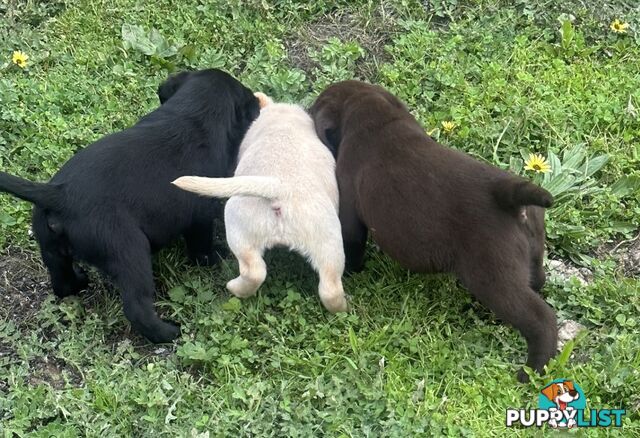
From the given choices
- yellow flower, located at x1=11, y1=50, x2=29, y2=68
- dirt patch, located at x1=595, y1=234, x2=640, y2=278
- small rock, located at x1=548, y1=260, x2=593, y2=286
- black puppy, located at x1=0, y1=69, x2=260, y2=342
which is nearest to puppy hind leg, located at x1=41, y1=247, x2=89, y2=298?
black puppy, located at x1=0, y1=69, x2=260, y2=342

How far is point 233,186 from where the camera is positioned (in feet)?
11.6

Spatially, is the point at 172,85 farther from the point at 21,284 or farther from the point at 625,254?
the point at 625,254

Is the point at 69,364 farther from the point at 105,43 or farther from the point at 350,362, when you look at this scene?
the point at 105,43

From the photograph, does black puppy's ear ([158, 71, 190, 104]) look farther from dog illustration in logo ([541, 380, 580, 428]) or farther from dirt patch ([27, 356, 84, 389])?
dog illustration in logo ([541, 380, 580, 428])

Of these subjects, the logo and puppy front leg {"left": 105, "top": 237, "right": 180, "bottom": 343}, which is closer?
the logo

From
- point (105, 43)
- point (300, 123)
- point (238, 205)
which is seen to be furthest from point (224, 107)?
point (105, 43)

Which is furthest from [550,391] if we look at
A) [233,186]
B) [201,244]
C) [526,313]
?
[201,244]

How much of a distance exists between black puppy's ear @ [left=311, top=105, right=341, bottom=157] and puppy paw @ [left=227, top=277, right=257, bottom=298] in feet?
2.83

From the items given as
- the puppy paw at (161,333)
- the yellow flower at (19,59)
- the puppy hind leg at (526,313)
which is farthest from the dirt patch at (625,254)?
the yellow flower at (19,59)

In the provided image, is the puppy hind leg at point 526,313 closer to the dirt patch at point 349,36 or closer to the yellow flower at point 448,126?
the yellow flower at point 448,126

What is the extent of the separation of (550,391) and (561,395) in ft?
0.16

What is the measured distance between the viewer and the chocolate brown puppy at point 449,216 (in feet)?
11.5

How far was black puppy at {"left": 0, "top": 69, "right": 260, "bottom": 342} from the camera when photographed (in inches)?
145

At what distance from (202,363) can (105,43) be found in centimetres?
278
